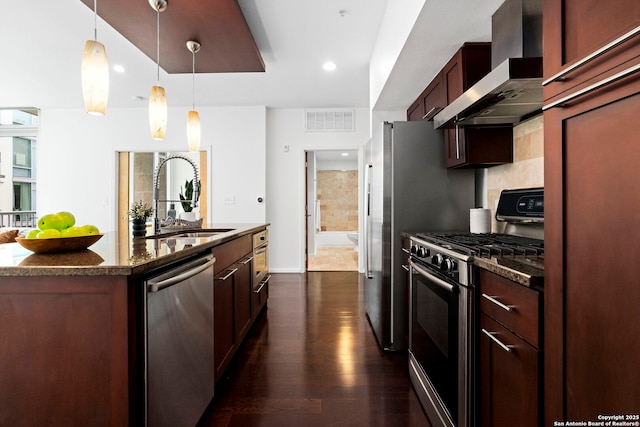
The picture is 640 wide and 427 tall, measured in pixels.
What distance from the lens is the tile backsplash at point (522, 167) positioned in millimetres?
1845

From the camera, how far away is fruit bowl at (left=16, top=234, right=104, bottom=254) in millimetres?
1205

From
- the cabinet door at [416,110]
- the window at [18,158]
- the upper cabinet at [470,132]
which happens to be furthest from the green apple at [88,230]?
the window at [18,158]

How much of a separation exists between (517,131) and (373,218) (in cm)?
122

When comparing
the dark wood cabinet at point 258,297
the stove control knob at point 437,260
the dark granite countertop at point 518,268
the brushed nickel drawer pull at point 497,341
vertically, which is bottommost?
the dark wood cabinet at point 258,297

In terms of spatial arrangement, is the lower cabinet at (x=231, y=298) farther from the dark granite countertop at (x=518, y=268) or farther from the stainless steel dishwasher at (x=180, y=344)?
the dark granite countertop at (x=518, y=268)

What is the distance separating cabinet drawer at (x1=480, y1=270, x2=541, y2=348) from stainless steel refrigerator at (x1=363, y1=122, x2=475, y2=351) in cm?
116

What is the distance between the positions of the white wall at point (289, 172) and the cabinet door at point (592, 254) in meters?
4.47

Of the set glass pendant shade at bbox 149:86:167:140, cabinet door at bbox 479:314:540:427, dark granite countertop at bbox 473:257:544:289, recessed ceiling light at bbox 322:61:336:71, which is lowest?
cabinet door at bbox 479:314:540:427

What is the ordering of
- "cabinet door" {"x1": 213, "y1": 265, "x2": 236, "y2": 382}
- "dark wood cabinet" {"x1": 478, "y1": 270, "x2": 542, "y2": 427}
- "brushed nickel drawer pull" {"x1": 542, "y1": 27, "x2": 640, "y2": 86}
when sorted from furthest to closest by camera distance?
"cabinet door" {"x1": 213, "y1": 265, "x2": 236, "y2": 382} → "dark wood cabinet" {"x1": 478, "y1": 270, "x2": 542, "y2": 427} → "brushed nickel drawer pull" {"x1": 542, "y1": 27, "x2": 640, "y2": 86}

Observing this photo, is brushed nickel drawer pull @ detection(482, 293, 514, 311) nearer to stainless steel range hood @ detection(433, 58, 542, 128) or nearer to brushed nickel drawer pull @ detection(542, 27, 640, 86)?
brushed nickel drawer pull @ detection(542, 27, 640, 86)

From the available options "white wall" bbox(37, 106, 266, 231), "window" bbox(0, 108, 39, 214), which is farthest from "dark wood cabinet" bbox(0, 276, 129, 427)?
"window" bbox(0, 108, 39, 214)

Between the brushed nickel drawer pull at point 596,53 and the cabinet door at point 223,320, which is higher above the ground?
the brushed nickel drawer pull at point 596,53

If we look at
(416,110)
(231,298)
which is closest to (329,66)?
(416,110)

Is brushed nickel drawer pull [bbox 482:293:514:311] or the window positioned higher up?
the window
